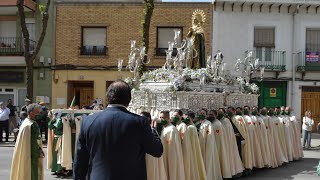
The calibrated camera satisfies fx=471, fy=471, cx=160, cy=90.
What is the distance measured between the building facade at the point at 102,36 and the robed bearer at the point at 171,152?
15.5 m

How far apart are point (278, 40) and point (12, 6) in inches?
523

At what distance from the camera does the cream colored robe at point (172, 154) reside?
8.30m

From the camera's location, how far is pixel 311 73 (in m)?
23.5

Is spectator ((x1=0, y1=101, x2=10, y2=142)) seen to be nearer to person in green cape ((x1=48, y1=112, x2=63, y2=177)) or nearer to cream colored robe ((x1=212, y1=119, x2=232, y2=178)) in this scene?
person in green cape ((x1=48, y1=112, x2=63, y2=177))

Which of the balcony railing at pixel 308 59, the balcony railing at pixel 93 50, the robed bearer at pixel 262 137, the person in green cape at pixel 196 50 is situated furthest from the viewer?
the balcony railing at pixel 93 50

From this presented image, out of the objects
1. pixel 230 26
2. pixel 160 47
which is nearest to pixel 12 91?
pixel 160 47

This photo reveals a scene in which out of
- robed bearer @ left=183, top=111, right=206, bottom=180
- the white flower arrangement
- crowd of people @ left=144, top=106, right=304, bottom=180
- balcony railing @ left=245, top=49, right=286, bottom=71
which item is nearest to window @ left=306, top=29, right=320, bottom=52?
balcony railing @ left=245, top=49, right=286, bottom=71

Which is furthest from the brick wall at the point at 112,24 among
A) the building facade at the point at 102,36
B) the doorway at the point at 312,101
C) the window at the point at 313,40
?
the doorway at the point at 312,101

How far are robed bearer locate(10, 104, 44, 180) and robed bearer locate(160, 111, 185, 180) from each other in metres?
2.21

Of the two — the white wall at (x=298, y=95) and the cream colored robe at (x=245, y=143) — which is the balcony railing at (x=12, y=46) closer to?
the white wall at (x=298, y=95)

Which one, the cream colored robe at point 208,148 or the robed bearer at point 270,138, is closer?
the cream colored robe at point 208,148

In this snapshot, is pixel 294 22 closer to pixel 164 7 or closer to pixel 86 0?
pixel 164 7

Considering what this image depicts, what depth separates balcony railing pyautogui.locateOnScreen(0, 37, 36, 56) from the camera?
931 inches

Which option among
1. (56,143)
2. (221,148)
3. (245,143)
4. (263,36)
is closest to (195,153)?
(221,148)
